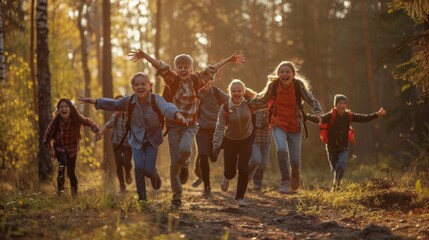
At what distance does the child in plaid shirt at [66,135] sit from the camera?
11047mm

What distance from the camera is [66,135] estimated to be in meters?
11.2

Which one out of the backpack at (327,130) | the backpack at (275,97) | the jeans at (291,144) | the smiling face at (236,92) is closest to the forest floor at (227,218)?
the jeans at (291,144)

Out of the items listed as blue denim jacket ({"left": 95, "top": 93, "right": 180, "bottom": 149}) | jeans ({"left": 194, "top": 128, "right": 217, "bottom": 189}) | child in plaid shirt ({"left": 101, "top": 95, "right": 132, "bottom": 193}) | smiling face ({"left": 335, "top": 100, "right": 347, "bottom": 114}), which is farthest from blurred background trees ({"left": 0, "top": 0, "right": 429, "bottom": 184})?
jeans ({"left": 194, "top": 128, "right": 217, "bottom": 189})

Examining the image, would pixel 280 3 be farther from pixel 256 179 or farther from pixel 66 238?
pixel 66 238

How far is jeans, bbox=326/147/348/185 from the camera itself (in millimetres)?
12867

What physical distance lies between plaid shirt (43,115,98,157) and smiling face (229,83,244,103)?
2.60 metres

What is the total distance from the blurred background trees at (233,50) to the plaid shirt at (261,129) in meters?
3.23

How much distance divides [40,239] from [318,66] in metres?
29.3

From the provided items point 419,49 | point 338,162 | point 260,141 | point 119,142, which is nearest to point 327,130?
point 338,162

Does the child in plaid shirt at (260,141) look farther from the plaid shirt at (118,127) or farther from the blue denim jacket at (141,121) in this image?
the blue denim jacket at (141,121)

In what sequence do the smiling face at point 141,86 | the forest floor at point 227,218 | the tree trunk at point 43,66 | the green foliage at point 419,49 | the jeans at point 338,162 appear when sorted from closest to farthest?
1. the forest floor at point 227,218
2. the green foliage at point 419,49
3. the smiling face at point 141,86
4. the jeans at point 338,162
5. the tree trunk at point 43,66

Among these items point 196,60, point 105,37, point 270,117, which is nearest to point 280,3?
point 196,60

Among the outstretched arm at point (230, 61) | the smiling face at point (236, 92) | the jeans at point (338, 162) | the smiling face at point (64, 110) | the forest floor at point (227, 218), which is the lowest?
the forest floor at point (227, 218)

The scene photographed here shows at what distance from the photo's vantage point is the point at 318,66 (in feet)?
112
